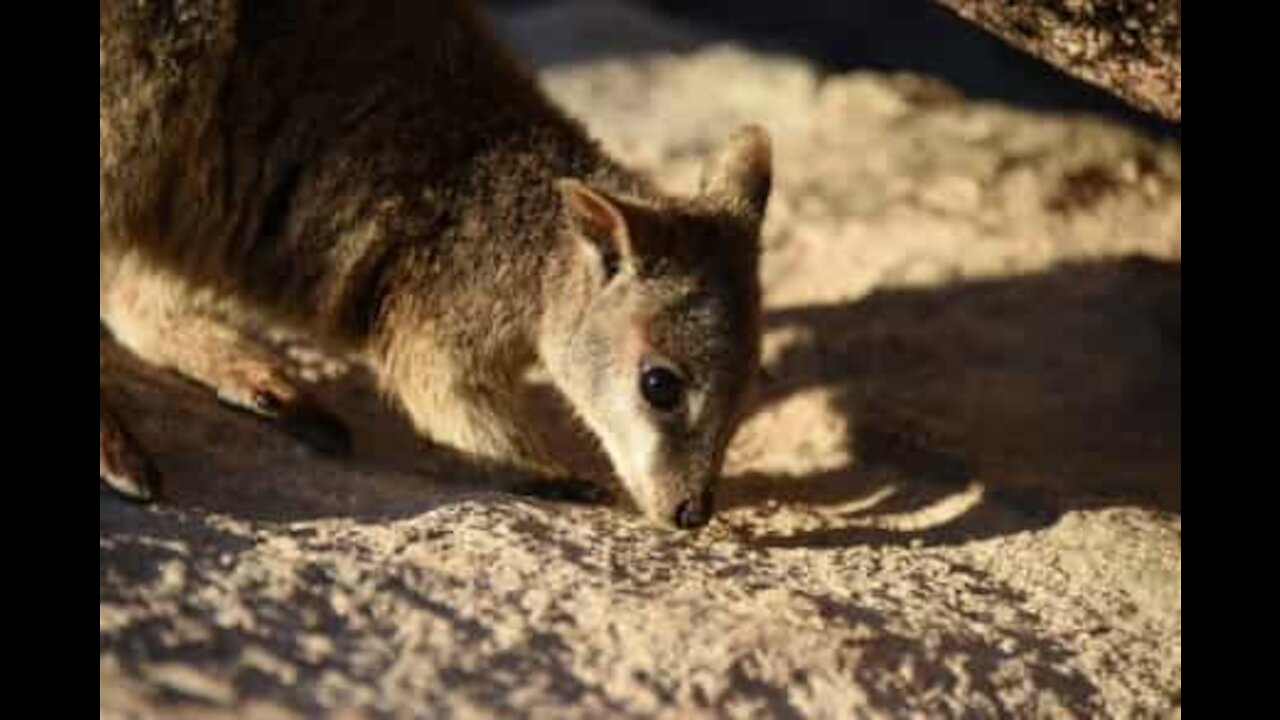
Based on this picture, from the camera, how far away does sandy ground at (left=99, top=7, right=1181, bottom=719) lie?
2.79 metres

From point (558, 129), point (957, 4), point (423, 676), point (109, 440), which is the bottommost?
point (423, 676)

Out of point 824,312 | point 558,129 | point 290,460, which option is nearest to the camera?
point 290,460

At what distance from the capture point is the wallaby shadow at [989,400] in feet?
15.3

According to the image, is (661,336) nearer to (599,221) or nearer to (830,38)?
(599,221)

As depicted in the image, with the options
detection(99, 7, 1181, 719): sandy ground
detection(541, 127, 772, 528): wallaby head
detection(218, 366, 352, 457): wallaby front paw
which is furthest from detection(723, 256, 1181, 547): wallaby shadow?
detection(218, 366, 352, 457): wallaby front paw

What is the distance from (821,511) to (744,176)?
1.08 metres

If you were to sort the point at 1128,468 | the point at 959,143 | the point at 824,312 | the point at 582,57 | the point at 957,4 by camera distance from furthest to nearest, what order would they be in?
the point at 582,57 → the point at 959,143 → the point at 824,312 → the point at 1128,468 → the point at 957,4

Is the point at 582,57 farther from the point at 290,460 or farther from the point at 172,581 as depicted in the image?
the point at 172,581

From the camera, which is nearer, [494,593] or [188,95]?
[494,593]

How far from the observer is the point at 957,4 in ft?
14.3

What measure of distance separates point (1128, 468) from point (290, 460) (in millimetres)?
2842

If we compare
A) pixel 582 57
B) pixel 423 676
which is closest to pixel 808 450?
pixel 423 676

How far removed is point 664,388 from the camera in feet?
13.9

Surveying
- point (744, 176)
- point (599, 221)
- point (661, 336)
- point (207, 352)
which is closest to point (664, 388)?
point (661, 336)
